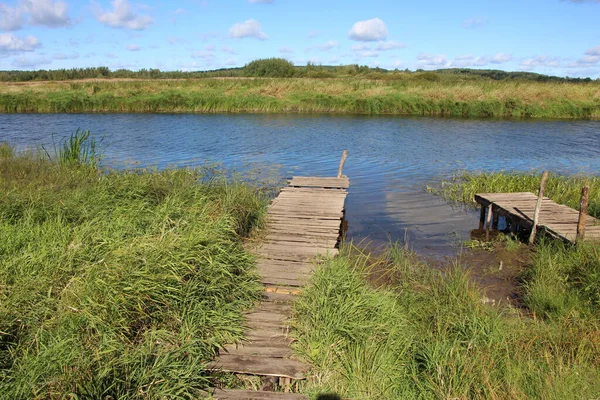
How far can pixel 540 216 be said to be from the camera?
926 cm

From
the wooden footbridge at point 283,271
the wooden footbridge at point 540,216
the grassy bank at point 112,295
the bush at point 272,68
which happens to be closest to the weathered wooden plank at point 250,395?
the wooden footbridge at point 283,271

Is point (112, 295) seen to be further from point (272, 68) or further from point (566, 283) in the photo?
point (272, 68)

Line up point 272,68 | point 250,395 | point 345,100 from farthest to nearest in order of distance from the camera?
1. point 272,68
2. point 345,100
3. point 250,395

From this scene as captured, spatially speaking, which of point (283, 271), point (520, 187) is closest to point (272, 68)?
point (520, 187)

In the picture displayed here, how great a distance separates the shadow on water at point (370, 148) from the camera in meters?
11.3

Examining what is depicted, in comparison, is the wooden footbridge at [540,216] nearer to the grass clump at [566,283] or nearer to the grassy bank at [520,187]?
the grass clump at [566,283]

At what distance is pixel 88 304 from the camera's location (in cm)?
400

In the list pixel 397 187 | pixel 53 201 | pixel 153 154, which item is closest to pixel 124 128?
pixel 153 154

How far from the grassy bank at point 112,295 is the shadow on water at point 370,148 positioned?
16.2 ft

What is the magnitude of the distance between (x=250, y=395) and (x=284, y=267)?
8.49ft

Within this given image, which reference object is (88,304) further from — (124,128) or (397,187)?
(124,128)

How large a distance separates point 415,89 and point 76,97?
849 inches

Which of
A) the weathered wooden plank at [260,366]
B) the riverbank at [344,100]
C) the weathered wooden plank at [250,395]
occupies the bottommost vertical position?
the weathered wooden plank at [250,395]

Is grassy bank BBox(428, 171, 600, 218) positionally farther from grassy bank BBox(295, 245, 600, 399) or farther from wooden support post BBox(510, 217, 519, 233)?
grassy bank BBox(295, 245, 600, 399)
